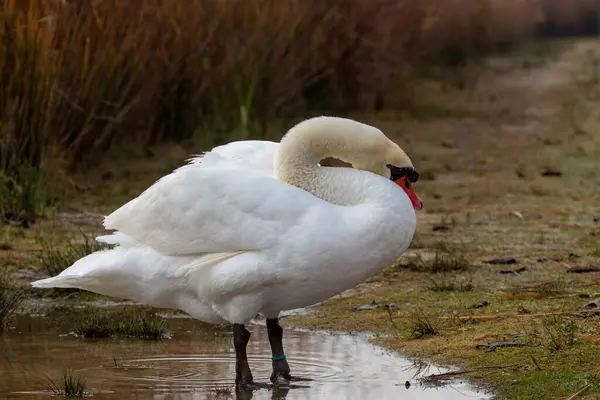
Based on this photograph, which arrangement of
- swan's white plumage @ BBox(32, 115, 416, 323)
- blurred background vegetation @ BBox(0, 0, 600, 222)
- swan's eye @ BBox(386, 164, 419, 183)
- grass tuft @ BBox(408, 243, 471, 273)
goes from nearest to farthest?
swan's white plumage @ BBox(32, 115, 416, 323)
swan's eye @ BBox(386, 164, 419, 183)
grass tuft @ BBox(408, 243, 471, 273)
blurred background vegetation @ BBox(0, 0, 600, 222)

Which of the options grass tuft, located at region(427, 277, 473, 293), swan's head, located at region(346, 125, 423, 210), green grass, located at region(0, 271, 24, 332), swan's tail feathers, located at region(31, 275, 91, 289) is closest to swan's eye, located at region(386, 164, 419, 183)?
swan's head, located at region(346, 125, 423, 210)

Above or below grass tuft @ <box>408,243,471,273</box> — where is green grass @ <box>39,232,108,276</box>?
above

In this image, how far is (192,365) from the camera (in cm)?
668

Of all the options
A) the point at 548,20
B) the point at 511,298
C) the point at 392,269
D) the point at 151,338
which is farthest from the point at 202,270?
the point at 548,20

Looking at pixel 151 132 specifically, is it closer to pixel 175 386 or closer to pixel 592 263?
pixel 592 263

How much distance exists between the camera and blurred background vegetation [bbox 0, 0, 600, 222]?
421 inches

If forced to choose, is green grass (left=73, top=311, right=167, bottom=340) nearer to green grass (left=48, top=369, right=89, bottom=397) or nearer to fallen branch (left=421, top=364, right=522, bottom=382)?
green grass (left=48, top=369, right=89, bottom=397)

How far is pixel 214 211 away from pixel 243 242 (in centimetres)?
25

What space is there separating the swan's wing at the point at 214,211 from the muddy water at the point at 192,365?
616mm

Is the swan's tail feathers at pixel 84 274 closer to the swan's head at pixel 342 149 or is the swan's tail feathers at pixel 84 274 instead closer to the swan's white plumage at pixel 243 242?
the swan's white plumage at pixel 243 242

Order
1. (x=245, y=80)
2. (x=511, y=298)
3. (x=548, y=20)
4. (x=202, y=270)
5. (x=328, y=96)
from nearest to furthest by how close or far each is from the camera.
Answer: (x=202, y=270), (x=511, y=298), (x=245, y=80), (x=328, y=96), (x=548, y=20)

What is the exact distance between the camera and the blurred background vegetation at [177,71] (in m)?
10.7

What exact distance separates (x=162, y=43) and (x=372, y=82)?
425 cm

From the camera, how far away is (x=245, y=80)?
1384 cm
